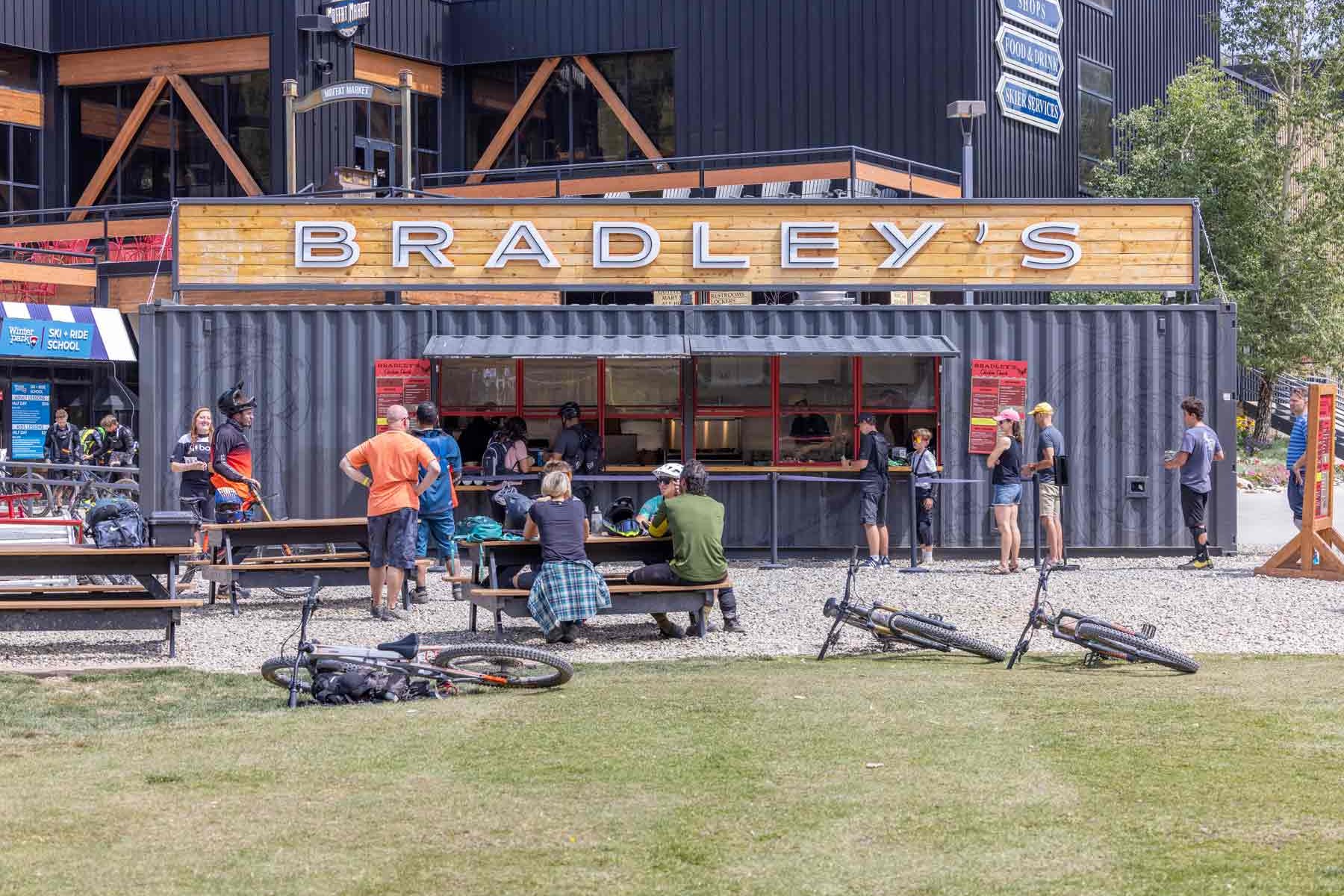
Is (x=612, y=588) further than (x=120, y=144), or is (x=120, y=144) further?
(x=120, y=144)

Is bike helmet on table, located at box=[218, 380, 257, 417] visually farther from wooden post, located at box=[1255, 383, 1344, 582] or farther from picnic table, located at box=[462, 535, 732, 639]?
wooden post, located at box=[1255, 383, 1344, 582]

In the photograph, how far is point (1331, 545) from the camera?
1619 centimetres

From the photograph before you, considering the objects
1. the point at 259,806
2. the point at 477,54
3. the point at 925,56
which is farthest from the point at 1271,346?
the point at 259,806

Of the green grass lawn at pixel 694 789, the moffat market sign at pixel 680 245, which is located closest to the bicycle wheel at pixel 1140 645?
the green grass lawn at pixel 694 789

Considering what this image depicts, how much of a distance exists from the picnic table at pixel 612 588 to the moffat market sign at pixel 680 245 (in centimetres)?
565

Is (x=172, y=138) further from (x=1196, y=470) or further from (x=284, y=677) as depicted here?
(x=284, y=677)

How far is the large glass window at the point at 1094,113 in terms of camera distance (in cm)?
3459

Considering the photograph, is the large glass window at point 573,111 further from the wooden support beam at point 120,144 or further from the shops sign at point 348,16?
the wooden support beam at point 120,144

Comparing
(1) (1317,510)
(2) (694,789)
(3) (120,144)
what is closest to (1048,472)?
(1) (1317,510)

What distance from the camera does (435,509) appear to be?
45.3 ft

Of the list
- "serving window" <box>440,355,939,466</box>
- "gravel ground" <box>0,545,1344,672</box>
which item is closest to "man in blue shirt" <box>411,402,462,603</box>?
Answer: "gravel ground" <box>0,545,1344,672</box>

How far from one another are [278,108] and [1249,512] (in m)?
21.0

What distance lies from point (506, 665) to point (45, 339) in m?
22.0

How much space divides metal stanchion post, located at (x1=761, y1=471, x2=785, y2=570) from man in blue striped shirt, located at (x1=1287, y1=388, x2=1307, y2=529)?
16.5 ft
